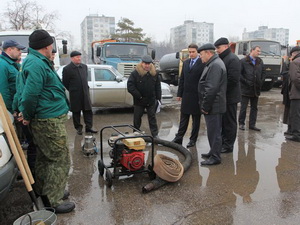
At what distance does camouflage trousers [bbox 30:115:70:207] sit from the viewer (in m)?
3.13

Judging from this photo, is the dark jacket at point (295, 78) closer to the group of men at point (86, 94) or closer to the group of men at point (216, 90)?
the group of men at point (86, 94)

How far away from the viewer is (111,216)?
321 cm

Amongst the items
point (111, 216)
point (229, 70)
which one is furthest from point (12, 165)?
point (229, 70)

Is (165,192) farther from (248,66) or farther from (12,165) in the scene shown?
(248,66)

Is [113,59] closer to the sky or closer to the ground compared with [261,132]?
closer to the sky

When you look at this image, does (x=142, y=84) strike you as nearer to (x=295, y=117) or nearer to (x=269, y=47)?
(x=295, y=117)

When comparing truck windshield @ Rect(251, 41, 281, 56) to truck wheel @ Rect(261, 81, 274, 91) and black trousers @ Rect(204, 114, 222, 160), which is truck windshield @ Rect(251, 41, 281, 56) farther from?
black trousers @ Rect(204, 114, 222, 160)

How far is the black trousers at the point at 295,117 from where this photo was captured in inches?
236

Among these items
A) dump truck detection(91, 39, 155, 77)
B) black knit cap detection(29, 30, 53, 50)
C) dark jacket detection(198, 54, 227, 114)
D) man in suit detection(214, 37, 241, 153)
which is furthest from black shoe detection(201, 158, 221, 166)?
dump truck detection(91, 39, 155, 77)

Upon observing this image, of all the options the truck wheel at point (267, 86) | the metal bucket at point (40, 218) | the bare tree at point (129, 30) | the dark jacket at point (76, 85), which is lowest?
the truck wheel at point (267, 86)

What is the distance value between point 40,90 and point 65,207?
1371mm

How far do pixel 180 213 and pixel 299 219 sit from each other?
1305 millimetres

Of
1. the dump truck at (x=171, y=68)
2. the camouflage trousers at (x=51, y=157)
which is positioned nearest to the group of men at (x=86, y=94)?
the camouflage trousers at (x=51, y=157)

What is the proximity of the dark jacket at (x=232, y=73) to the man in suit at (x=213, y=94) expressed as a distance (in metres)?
0.68
